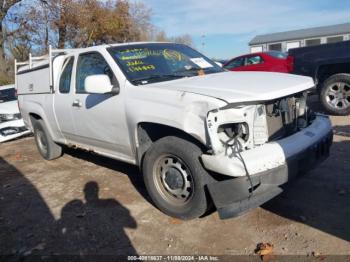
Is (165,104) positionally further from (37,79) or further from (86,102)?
(37,79)

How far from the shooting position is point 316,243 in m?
3.40

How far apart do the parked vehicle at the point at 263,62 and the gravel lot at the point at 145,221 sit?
272 inches

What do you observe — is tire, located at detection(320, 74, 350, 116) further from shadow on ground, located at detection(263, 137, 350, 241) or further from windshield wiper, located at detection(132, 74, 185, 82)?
windshield wiper, located at detection(132, 74, 185, 82)

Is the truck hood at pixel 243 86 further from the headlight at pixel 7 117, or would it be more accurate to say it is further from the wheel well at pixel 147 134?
the headlight at pixel 7 117

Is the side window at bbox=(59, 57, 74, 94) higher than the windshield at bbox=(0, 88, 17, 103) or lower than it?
higher

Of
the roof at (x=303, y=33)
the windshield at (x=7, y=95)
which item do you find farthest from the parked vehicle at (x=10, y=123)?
the roof at (x=303, y=33)

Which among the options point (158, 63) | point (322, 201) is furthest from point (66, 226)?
point (322, 201)

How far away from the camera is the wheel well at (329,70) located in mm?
8234

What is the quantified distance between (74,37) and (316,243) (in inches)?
938

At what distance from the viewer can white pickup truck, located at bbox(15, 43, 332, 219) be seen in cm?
339

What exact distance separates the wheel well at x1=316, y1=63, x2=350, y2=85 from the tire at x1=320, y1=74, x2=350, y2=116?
0.23 m

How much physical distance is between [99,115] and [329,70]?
584 centimetres

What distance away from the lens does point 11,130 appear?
887 cm

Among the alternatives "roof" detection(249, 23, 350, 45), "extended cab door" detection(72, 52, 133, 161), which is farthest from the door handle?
"roof" detection(249, 23, 350, 45)
